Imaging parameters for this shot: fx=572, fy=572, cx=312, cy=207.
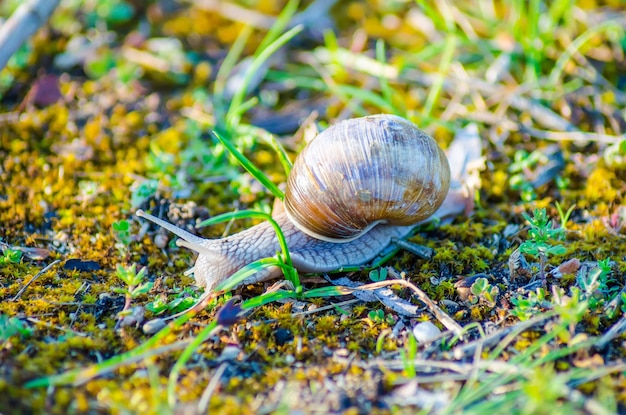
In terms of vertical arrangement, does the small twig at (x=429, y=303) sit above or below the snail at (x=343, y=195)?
below

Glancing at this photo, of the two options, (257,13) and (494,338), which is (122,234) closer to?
(494,338)

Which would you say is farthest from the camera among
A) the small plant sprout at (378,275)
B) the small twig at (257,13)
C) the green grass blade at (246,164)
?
the small twig at (257,13)

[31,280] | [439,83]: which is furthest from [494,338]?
[31,280]

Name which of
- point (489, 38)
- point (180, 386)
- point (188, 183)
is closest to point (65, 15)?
point (188, 183)

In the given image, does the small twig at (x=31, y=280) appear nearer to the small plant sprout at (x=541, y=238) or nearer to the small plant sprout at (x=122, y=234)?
the small plant sprout at (x=122, y=234)

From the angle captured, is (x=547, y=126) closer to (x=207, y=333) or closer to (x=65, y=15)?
(x=207, y=333)

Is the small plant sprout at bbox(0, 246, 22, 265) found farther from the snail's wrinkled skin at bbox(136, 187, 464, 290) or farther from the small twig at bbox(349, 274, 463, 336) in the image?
the small twig at bbox(349, 274, 463, 336)

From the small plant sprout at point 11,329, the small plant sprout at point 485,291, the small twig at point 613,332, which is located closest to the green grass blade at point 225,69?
the small plant sprout at point 11,329

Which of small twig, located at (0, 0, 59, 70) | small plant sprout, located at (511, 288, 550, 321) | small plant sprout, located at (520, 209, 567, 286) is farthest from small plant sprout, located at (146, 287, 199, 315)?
small twig, located at (0, 0, 59, 70)

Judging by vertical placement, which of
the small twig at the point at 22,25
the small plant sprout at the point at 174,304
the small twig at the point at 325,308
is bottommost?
the small twig at the point at 325,308

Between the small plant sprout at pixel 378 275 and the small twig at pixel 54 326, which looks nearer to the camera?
the small twig at pixel 54 326
